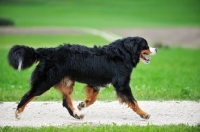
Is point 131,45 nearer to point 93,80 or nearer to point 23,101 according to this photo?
point 93,80

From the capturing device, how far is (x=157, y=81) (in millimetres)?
15383

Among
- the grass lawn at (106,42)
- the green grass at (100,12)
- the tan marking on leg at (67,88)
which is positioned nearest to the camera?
the tan marking on leg at (67,88)

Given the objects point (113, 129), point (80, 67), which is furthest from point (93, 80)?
point (113, 129)

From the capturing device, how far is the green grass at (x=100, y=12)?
5488 centimetres

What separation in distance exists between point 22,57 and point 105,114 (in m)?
2.11

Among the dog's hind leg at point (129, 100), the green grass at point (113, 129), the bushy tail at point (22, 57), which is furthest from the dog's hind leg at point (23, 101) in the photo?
the dog's hind leg at point (129, 100)

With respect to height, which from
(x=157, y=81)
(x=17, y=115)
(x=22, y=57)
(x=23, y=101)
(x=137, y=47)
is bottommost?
(x=17, y=115)

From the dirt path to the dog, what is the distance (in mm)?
253

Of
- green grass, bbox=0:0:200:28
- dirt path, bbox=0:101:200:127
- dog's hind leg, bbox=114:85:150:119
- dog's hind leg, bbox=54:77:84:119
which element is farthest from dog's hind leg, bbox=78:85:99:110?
green grass, bbox=0:0:200:28

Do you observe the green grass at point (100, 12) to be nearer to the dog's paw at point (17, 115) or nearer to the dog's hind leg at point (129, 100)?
the dog's hind leg at point (129, 100)

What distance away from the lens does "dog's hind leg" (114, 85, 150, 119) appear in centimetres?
894

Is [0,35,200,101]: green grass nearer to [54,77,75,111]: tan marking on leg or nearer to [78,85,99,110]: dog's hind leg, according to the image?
[78,85,99,110]: dog's hind leg

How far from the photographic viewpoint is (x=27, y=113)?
31.4 feet

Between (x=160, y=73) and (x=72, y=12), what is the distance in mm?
51379
